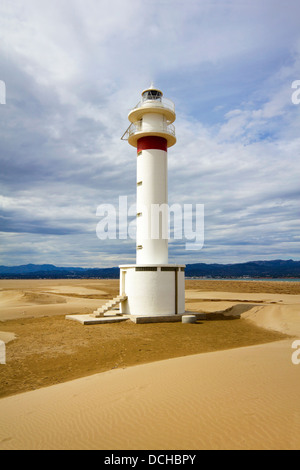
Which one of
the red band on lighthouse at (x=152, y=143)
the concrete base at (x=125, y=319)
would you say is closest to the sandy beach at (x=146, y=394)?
the concrete base at (x=125, y=319)

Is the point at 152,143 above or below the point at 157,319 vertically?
above

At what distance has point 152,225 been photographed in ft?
68.9

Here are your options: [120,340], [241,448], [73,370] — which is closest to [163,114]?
[120,340]

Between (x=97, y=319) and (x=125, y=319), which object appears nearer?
(x=97, y=319)

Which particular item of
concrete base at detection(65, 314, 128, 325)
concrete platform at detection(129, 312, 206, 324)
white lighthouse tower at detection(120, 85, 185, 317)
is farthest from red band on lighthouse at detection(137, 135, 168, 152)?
concrete base at detection(65, 314, 128, 325)

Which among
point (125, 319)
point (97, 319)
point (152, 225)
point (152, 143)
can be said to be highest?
point (152, 143)

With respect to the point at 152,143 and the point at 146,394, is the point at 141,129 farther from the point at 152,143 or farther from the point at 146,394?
the point at 146,394

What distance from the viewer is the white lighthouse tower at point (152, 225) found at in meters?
20.1

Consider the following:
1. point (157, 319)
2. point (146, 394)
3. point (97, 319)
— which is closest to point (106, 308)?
point (97, 319)

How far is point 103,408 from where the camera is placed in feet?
20.3
